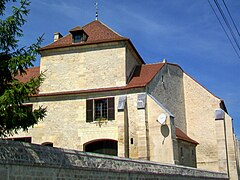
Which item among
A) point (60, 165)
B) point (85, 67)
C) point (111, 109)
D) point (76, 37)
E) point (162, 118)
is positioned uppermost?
point (76, 37)

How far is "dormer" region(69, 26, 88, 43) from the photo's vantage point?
82.3ft

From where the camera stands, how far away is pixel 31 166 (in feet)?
27.5

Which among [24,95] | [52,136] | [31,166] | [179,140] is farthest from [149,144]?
[31,166]

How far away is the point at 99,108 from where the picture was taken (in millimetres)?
23391

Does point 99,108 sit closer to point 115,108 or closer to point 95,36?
point 115,108

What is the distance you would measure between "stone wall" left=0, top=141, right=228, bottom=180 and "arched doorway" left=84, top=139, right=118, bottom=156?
822cm

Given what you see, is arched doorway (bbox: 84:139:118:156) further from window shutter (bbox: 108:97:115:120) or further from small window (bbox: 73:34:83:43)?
small window (bbox: 73:34:83:43)

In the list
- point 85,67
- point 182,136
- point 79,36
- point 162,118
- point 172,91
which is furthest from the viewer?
point 172,91

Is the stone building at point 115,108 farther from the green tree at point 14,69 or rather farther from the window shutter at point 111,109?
the green tree at point 14,69

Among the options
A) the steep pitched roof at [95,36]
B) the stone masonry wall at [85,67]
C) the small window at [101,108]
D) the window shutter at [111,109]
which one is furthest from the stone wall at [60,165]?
the steep pitched roof at [95,36]

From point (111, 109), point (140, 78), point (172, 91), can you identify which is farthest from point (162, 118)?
point (172, 91)

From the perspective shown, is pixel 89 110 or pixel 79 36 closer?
pixel 89 110

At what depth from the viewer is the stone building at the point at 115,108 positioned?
862 inches

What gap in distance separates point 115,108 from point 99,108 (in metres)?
1.18
